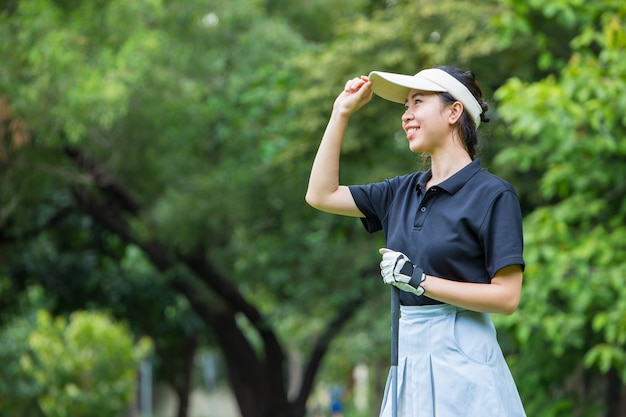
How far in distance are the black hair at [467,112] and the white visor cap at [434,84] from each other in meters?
0.02

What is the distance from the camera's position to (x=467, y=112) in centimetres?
277

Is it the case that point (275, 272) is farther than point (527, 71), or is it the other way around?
point (275, 272)

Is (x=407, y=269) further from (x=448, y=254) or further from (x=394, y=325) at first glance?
(x=394, y=325)

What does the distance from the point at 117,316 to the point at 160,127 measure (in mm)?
6970

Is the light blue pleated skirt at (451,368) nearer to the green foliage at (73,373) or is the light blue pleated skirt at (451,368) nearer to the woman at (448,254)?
the woman at (448,254)

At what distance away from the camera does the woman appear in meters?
2.56

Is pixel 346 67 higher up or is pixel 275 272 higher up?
pixel 346 67

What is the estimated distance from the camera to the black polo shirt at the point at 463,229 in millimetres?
2568

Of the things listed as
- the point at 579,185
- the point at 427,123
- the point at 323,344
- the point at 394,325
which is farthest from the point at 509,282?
the point at 323,344

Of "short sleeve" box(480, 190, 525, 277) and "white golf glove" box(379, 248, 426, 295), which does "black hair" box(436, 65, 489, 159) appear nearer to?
"short sleeve" box(480, 190, 525, 277)

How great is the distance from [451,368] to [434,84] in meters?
0.71

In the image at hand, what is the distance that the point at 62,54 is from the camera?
9.81 m

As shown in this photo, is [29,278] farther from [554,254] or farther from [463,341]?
[463,341]

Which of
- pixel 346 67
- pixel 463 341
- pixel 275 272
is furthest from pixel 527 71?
pixel 463 341
